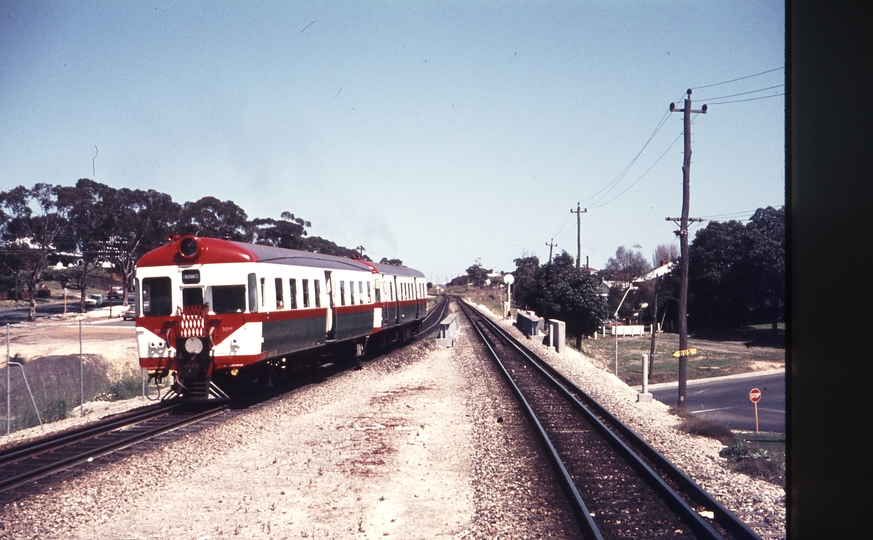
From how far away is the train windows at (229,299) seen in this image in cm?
1255

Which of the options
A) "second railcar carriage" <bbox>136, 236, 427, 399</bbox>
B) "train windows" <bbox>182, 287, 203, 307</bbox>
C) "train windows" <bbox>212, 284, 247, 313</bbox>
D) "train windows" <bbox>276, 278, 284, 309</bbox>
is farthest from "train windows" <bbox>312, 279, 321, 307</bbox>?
"train windows" <bbox>182, 287, 203, 307</bbox>

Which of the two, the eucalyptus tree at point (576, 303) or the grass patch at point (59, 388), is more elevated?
the eucalyptus tree at point (576, 303)

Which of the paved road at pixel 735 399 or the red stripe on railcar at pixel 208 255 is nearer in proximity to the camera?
the red stripe on railcar at pixel 208 255

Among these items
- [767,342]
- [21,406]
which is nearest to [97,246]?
[21,406]

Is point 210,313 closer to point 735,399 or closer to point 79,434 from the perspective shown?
point 79,434

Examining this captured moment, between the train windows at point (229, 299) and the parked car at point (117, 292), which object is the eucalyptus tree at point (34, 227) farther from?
the train windows at point (229, 299)

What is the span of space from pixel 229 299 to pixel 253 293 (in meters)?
0.49

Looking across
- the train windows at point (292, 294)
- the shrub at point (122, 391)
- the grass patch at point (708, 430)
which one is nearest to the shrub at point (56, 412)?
the shrub at point (122, 391)

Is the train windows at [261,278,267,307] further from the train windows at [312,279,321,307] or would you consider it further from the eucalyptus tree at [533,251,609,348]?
the eucalyptus tree at [533,251,609,348]

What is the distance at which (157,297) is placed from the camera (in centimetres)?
1284

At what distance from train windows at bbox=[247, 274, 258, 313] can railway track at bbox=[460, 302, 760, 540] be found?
573cm

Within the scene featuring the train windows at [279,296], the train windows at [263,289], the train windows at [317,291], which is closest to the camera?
the train windows at [263,289]

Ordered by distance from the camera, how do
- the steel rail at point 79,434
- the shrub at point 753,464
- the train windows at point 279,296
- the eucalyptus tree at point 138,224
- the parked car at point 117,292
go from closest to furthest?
1. the shrub at point 753,464
2. the steel rail at point 79,434
3. the train windows at point 279,296
4. the eucalyptus tree at point 138,224
5. the parked car at point 117,292

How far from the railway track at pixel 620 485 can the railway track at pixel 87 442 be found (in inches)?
253
